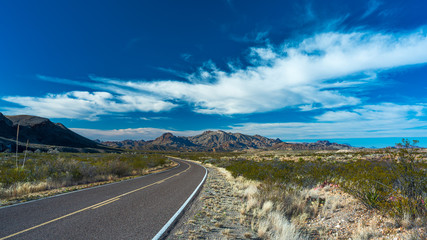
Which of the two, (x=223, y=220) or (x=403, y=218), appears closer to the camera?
(x=403, y=218)

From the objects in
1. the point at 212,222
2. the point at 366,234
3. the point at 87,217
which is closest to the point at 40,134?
the point at 87,217

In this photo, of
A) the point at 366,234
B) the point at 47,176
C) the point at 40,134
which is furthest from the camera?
the point at 40,134

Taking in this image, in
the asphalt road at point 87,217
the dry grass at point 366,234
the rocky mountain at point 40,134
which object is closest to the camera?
the asphalt road at point 87,217

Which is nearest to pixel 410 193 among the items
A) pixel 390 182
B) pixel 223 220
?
pixel 390 182

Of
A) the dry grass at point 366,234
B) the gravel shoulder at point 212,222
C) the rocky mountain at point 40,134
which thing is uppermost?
the rocky mountain at point 40,134

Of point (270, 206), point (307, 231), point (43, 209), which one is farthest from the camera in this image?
point (270, 206)

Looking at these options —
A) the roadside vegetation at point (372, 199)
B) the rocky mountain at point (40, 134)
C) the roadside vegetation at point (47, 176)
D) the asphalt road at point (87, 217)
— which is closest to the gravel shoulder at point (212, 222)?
the roadside vegetation at point (372, 199)

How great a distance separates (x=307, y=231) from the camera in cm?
697

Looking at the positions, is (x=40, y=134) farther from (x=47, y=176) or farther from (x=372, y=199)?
(x=372, y=199)

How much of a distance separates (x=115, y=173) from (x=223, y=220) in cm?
1668

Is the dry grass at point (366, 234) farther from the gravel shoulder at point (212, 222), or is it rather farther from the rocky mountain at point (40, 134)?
the rocky mountain at point (40, 134)

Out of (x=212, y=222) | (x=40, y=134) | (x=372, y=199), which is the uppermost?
(x=40, y=134)

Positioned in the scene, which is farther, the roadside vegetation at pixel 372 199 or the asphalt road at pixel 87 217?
the roadside vegetation at pixel 372 199

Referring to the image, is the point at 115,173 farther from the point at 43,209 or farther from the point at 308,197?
the point at 308,197
